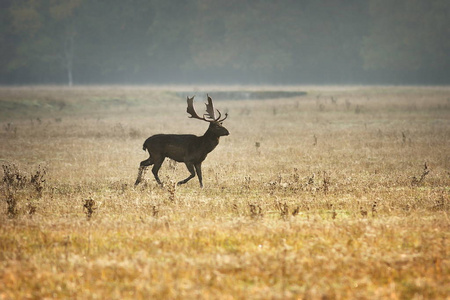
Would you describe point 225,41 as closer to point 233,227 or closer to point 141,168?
point 141,168

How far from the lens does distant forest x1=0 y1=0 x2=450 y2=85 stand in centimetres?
9325

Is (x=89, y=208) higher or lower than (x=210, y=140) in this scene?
lower

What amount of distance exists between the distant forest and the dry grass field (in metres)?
76.0

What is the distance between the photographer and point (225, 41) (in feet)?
344

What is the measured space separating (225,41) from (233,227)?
97467mm

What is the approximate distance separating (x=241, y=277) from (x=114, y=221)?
3.40m

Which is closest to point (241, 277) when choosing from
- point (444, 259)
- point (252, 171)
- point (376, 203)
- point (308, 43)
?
point (444, 259)

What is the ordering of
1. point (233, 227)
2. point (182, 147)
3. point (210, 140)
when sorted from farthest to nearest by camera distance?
1. point (210, 140)
2. point (182, 147)
3. point (233, 227)

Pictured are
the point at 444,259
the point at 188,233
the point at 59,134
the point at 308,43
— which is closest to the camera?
the point at 444,259

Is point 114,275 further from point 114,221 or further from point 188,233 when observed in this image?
point 114,221

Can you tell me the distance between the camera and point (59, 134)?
27.9 meters

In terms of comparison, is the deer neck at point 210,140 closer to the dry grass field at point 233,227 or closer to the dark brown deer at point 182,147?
the dark brown deer at point 182,147

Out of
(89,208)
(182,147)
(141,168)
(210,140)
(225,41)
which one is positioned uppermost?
(225,41)

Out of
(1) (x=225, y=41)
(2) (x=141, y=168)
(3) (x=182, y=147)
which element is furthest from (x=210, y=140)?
(1) (x=225, y=41)
